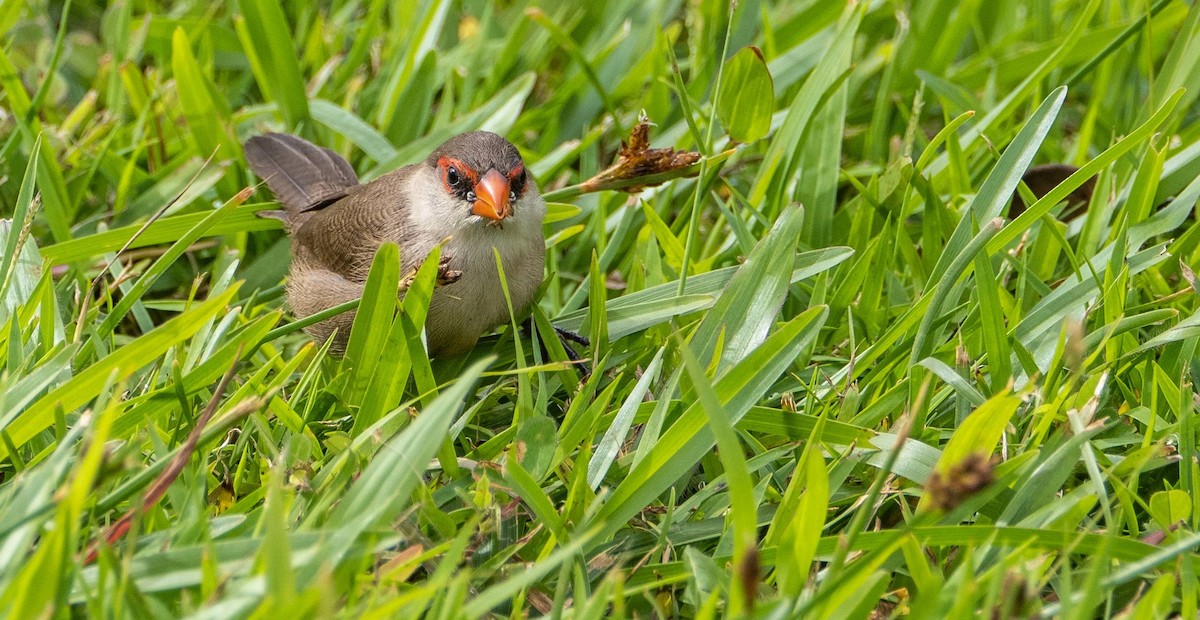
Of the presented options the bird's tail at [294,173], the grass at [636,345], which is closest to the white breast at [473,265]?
Answer: the grass at [636,345]

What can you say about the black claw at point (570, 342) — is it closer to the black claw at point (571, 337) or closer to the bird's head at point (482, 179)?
the black claw at point (571, 337)

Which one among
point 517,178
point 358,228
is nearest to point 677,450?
point 517,178

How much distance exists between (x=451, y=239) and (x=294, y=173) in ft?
3.21

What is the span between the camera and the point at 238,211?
12.7 ft

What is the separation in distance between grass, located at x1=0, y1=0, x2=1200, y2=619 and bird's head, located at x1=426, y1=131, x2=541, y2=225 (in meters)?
0.27

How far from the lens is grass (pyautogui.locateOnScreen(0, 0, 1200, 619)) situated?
2.23 meters

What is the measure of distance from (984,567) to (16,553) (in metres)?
1.82

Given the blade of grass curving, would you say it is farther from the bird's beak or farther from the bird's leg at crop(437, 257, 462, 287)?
the bird's beak

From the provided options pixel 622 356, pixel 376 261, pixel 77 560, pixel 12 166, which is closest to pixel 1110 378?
pixel 622 356

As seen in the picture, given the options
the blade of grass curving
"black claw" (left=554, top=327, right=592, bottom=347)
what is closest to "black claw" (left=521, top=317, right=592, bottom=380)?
"black claw" (left=554, top=327, right=592, bottom=347)

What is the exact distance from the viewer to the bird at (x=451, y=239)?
3410mm

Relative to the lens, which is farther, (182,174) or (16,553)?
(182,174)

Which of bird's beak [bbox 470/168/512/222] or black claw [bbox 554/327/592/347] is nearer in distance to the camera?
bird's beak [bbox 470/168/512/222]

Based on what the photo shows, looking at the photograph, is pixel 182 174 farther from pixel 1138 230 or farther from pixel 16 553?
pixel 1138 230
